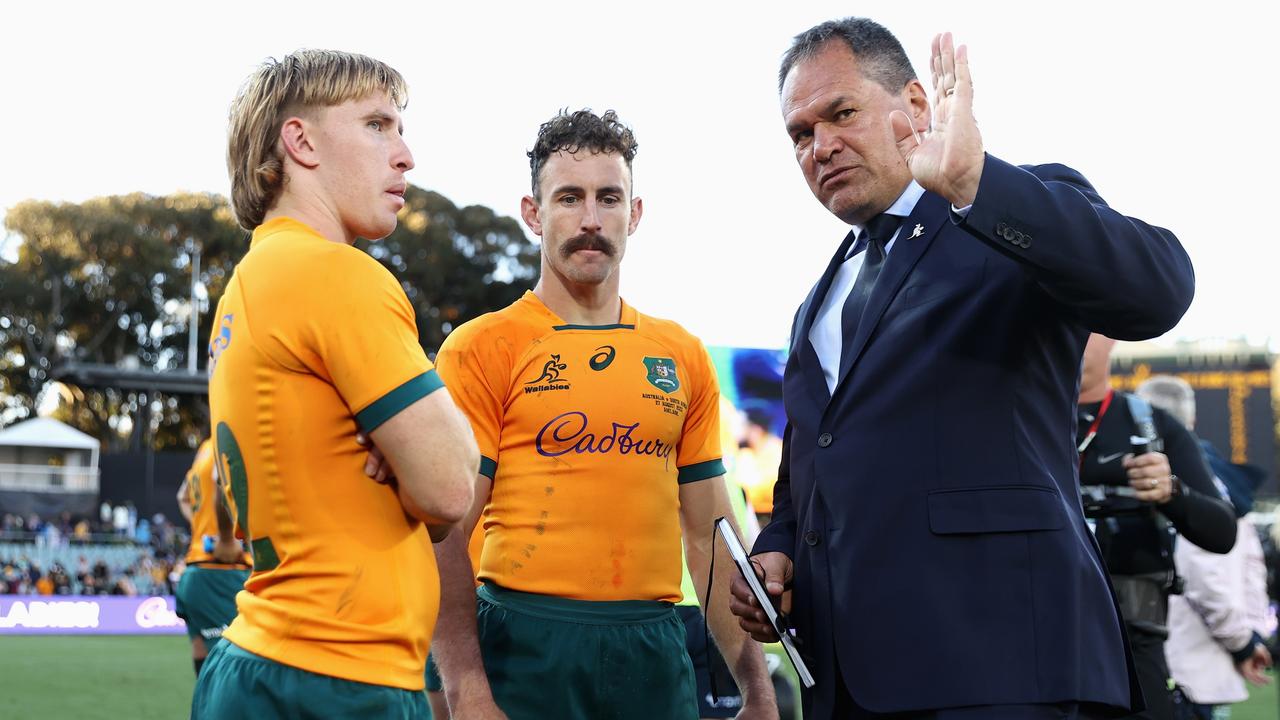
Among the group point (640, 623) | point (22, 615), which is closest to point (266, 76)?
point (640, 623)

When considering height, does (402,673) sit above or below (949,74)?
below

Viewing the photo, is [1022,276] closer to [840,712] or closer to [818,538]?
[818,538]

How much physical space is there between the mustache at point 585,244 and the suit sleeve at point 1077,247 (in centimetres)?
171

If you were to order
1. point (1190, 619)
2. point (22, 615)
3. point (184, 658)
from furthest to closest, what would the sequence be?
point (22, 615), point (184, 658), point (1190, 619)

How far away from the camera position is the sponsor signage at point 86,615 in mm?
21141

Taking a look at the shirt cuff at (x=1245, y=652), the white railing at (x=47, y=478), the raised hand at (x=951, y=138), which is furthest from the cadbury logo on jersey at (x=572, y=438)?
the white railing at (x=47, y=478)

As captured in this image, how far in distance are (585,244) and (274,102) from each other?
1.38 m

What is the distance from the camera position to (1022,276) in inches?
97.3

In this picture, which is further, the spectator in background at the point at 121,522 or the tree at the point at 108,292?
→ the tree at the point at 108,292

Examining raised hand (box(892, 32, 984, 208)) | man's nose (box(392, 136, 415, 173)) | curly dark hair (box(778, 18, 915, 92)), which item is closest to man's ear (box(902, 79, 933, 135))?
curly dark hair (box(778, 18, 915, 92))

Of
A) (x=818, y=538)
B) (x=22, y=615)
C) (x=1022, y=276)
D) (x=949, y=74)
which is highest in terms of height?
(x=949, y=74)

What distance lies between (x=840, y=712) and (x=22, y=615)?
22361 millimetres

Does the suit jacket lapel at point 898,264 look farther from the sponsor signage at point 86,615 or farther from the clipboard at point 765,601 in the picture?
the sponsor signage at point 86,615

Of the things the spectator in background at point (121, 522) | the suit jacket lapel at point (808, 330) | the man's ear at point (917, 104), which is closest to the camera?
the suit jacket lapel at point (808, 330)
